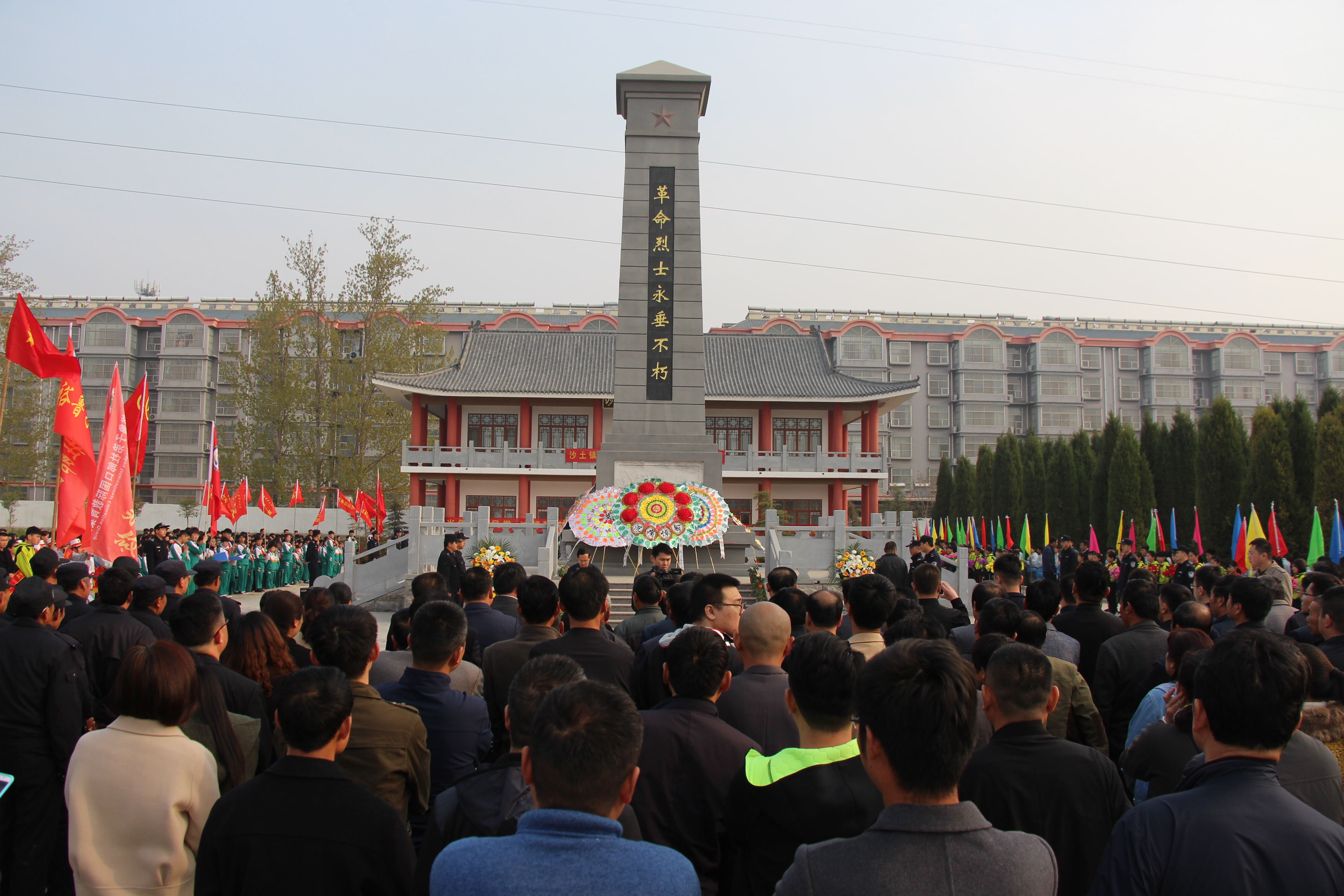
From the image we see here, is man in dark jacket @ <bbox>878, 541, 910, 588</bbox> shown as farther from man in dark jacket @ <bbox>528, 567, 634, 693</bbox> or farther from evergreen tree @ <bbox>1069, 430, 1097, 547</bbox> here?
evergreen tree @ <bbox>1069, 430, 1097, 547</bbox>

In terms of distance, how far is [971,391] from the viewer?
159ft

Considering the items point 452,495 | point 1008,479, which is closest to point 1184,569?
point 452,495

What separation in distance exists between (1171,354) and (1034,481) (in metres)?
20.4

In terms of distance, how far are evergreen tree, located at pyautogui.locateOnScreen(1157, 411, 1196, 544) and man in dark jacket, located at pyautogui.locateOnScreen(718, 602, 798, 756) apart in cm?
2612

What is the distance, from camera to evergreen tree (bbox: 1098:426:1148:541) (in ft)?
89.1

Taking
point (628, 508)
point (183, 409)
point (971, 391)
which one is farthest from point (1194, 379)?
point (183, 409)

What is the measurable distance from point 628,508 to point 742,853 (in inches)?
436

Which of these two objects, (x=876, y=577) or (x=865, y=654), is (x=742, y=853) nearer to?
(x=865, y=654)

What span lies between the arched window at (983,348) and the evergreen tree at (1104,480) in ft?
62.4

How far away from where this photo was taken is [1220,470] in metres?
23.2

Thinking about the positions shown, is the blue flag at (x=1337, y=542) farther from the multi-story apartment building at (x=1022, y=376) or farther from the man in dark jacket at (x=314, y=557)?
the multi-story apartment building at (x=1022, y=376)

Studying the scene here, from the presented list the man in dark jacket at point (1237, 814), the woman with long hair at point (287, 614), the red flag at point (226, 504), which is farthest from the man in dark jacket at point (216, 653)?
the red flag at point (226, 504)

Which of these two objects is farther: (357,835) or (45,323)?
(45,323)

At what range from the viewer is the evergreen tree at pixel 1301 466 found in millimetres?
19953
